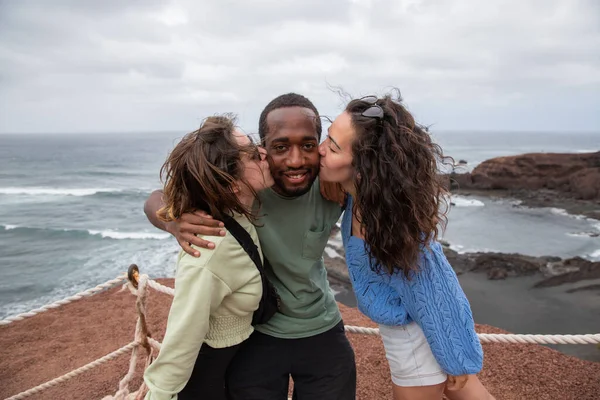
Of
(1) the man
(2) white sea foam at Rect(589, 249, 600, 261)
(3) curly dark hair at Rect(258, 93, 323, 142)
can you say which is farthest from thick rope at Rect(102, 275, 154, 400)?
(2) white sea foam at Rect(589, 249, 600, 261)

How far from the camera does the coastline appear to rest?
4.05 m

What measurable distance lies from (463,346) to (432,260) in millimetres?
387

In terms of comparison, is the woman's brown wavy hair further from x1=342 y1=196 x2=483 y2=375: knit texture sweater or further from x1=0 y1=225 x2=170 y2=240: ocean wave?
x1=0 y1=225 x2=170 y2=240: ocean wave

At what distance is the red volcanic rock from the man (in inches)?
1083

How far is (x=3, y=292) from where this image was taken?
12977 millimetres

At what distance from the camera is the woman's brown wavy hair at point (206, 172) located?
1715 millimetres

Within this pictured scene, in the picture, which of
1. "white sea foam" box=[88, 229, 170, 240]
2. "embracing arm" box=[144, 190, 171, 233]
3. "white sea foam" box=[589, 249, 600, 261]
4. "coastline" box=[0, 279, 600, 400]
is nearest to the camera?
"embracing arm" box=[144, 190, 171, 233]

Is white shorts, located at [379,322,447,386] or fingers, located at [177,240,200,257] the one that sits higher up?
fingers, located at [177,240,200,257]

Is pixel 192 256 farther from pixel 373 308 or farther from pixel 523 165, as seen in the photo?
pixel 523 165

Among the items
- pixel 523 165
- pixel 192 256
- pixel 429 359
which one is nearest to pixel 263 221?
pixel 192 256

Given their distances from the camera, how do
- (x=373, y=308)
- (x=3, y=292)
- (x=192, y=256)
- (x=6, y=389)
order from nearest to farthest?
(x=192, y=256) → (x=373, y=308) → (x=6, y=389) → (x=3, y=292)

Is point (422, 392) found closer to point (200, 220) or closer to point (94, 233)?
point (200, 220)

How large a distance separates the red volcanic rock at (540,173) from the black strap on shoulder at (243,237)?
2794cm

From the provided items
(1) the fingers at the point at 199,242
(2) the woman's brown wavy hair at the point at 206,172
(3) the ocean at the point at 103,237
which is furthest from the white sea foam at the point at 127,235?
(1) the fingers at the point at 199,242
